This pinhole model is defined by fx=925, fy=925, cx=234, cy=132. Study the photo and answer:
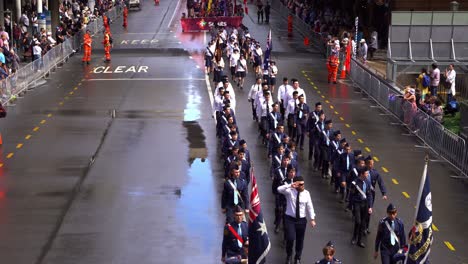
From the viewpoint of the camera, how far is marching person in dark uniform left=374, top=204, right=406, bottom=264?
1504 cm

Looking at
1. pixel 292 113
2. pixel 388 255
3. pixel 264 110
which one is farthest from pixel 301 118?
pixel 388 255

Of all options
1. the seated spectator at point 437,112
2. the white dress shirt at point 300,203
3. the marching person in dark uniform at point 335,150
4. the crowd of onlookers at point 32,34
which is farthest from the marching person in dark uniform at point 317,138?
the crowd of onlookers at point 32,34

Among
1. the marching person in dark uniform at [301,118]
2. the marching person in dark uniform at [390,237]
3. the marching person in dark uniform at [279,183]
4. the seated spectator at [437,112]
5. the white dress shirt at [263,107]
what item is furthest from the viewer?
the seated spectator at [437,112]

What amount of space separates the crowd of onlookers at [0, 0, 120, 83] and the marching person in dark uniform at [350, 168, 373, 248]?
2061 cm

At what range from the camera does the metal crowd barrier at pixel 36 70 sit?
112 ft

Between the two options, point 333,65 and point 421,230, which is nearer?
point 421,230

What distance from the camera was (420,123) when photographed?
28.4 meters

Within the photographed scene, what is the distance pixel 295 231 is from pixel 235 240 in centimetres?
178

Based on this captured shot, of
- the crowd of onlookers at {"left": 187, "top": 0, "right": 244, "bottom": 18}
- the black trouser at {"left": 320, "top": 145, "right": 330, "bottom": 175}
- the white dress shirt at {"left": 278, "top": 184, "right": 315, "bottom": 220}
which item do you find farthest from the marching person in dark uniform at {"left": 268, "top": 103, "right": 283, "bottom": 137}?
the crowd of onlookers at {"left": 187, "top": 0, "right": 244, "bottom": 18}

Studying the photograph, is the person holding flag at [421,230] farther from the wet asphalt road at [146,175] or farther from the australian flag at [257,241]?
the wet asphalt road at [146,175]

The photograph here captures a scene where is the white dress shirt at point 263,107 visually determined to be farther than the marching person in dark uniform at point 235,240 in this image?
Yes

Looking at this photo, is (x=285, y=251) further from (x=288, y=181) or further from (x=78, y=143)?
(x=78, y=143)

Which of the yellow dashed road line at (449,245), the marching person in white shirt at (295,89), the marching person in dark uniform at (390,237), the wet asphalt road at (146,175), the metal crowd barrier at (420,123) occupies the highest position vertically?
the marching person in white shirt at (295,89)

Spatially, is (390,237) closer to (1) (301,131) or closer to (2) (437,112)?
(1) (301,131)
